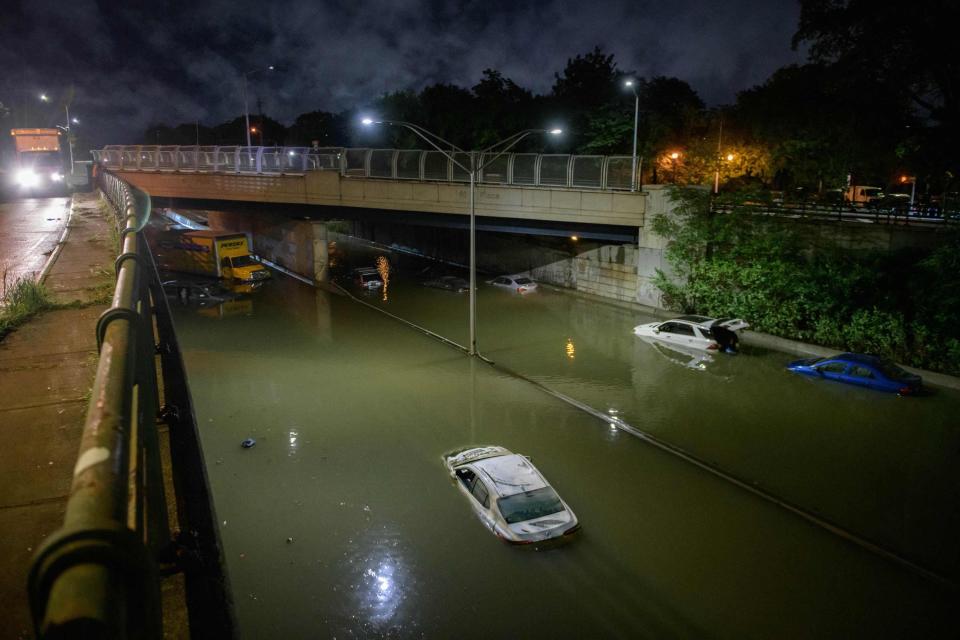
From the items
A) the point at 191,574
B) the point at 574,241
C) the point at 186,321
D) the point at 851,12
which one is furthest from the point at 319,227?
the point at 191,574

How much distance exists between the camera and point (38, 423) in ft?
14.8

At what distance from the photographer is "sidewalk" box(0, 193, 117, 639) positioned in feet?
10.2

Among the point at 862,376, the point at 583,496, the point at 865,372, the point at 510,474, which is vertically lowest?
the point at 583,496

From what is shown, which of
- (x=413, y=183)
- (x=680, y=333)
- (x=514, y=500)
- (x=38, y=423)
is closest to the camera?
(x=38, y=423)

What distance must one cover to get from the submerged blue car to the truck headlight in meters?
43.6

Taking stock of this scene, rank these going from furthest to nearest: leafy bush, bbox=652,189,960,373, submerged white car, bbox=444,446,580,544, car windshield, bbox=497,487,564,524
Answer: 1. leafy bush, bbox=652,189,960,373
2. car windshield, bbox=497,487,564,524
3. submerged white car, bbox=444,446,580,544

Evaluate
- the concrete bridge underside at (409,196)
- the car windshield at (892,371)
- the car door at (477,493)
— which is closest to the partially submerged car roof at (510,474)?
the car door at (477,493)

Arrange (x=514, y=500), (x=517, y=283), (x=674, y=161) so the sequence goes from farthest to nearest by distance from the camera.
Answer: (x=674, y=161), (x=517, y=283), (x=514, y=500)

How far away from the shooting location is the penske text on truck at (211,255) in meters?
38.6

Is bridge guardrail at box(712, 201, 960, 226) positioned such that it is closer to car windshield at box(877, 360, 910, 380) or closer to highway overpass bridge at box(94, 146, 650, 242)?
highway overpass bridge at box(94, 146, 650, 242)

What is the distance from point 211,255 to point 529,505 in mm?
32397

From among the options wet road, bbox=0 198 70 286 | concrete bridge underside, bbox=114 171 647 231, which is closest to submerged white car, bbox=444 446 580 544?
wet road, bbox=0 198 70 286

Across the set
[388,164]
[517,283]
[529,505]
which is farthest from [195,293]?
[529,505]

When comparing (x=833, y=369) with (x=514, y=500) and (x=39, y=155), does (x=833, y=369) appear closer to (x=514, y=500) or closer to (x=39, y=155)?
(x=514, y=500)
